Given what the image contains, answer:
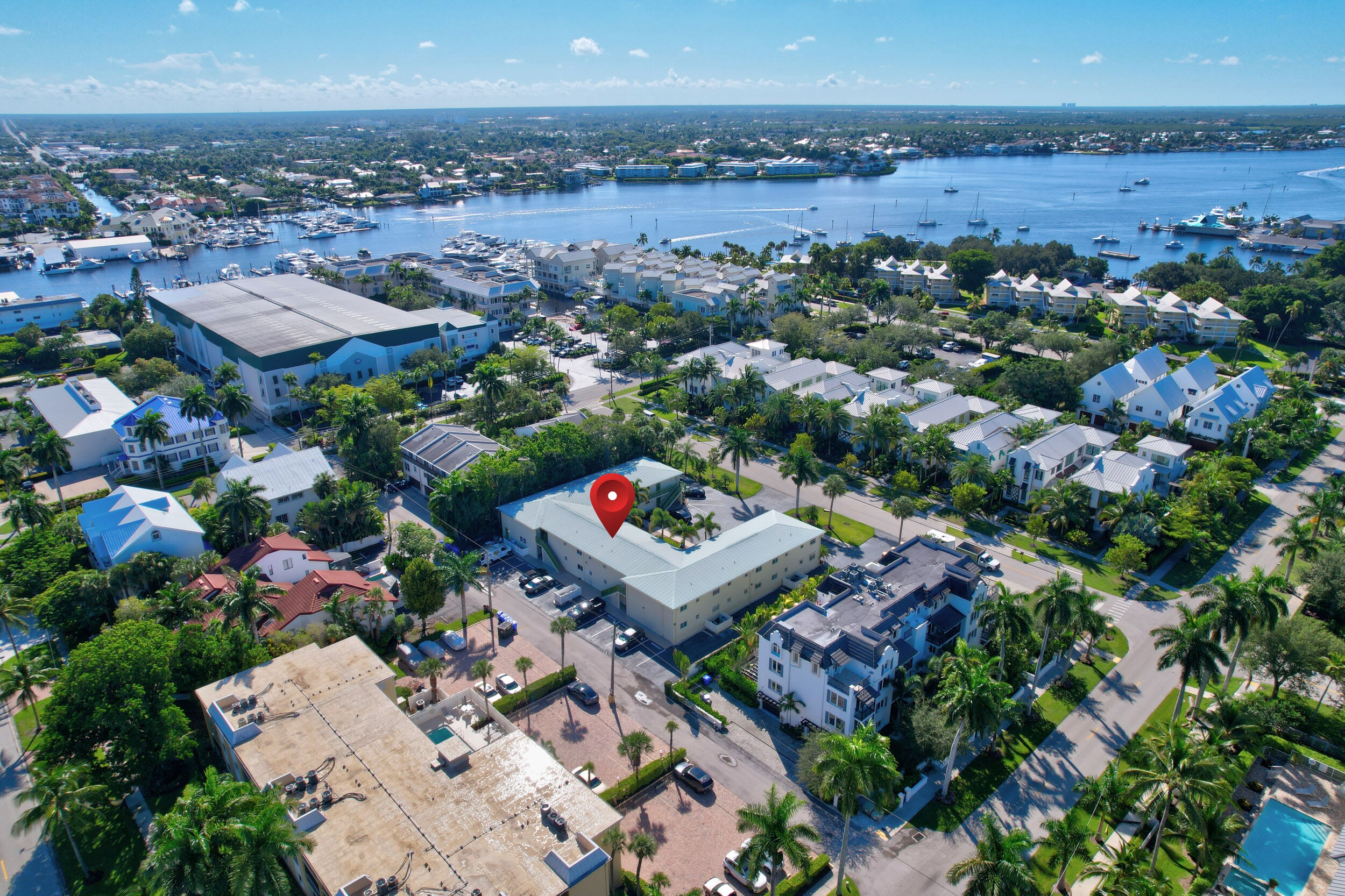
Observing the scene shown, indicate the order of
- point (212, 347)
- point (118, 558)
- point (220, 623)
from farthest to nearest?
point (212, 347), point (118, 558), point (220, 623)

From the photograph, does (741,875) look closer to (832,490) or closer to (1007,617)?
(1007,617)

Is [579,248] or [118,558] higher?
[579,248]

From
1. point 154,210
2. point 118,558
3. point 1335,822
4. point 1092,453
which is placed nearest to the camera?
point 1335,822

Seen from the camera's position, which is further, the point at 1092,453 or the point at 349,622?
the point at 1092,453

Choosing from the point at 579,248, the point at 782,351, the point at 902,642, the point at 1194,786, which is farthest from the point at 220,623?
the point at 579,248

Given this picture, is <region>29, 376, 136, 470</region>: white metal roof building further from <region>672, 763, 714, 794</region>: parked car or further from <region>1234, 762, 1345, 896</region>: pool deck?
<region>1234, 762, 1345, 896</region>: pool deck

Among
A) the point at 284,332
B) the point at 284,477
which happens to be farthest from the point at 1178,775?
the point at 284,332

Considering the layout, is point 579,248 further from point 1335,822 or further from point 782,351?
point 1335,822
